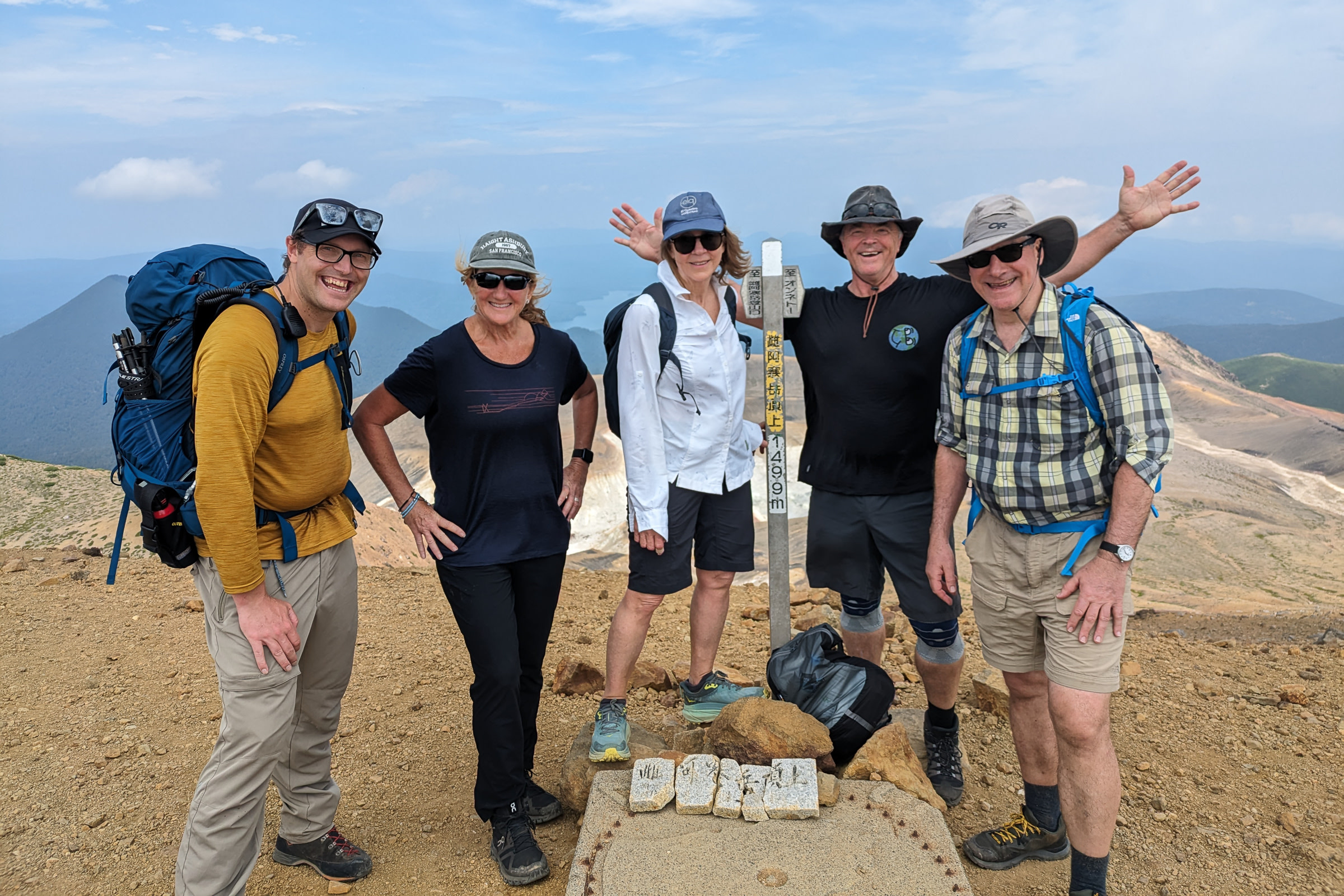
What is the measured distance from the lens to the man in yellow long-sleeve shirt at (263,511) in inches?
127

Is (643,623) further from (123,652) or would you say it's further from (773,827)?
(123,652)

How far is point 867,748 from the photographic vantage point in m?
4.40

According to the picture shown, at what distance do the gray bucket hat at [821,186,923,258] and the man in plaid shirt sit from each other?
0.55 meters

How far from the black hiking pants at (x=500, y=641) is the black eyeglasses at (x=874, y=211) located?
7.47ft

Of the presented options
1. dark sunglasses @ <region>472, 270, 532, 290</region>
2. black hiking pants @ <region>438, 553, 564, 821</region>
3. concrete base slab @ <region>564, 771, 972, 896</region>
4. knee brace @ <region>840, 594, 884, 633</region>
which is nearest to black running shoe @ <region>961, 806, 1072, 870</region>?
concrete base slab @ <region>564, 771, 972, 896</region>

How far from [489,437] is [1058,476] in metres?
2.51

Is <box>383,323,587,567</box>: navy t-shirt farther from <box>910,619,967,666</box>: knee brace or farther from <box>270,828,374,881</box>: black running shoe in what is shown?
<box>910,619,967,666</box>: knee brace

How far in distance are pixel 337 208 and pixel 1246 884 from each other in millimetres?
5386

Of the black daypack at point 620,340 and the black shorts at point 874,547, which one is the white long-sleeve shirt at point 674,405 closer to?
the black daypack at point 620,340

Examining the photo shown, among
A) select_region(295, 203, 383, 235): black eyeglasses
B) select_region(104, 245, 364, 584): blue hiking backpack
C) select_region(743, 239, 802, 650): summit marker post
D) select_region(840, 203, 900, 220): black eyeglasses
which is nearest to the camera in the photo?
select_region(104, 245, 364, 584): blue hiking backpack

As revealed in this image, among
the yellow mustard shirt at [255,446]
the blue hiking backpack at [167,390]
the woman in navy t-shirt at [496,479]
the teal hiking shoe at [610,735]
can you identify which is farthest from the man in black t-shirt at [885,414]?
the blue hiking backpack at [167,390]

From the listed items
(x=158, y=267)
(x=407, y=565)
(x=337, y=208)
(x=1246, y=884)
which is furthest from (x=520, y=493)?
(x=407, y=565)

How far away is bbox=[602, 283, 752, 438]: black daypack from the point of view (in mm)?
4367

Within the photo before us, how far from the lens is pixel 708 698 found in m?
4.99
